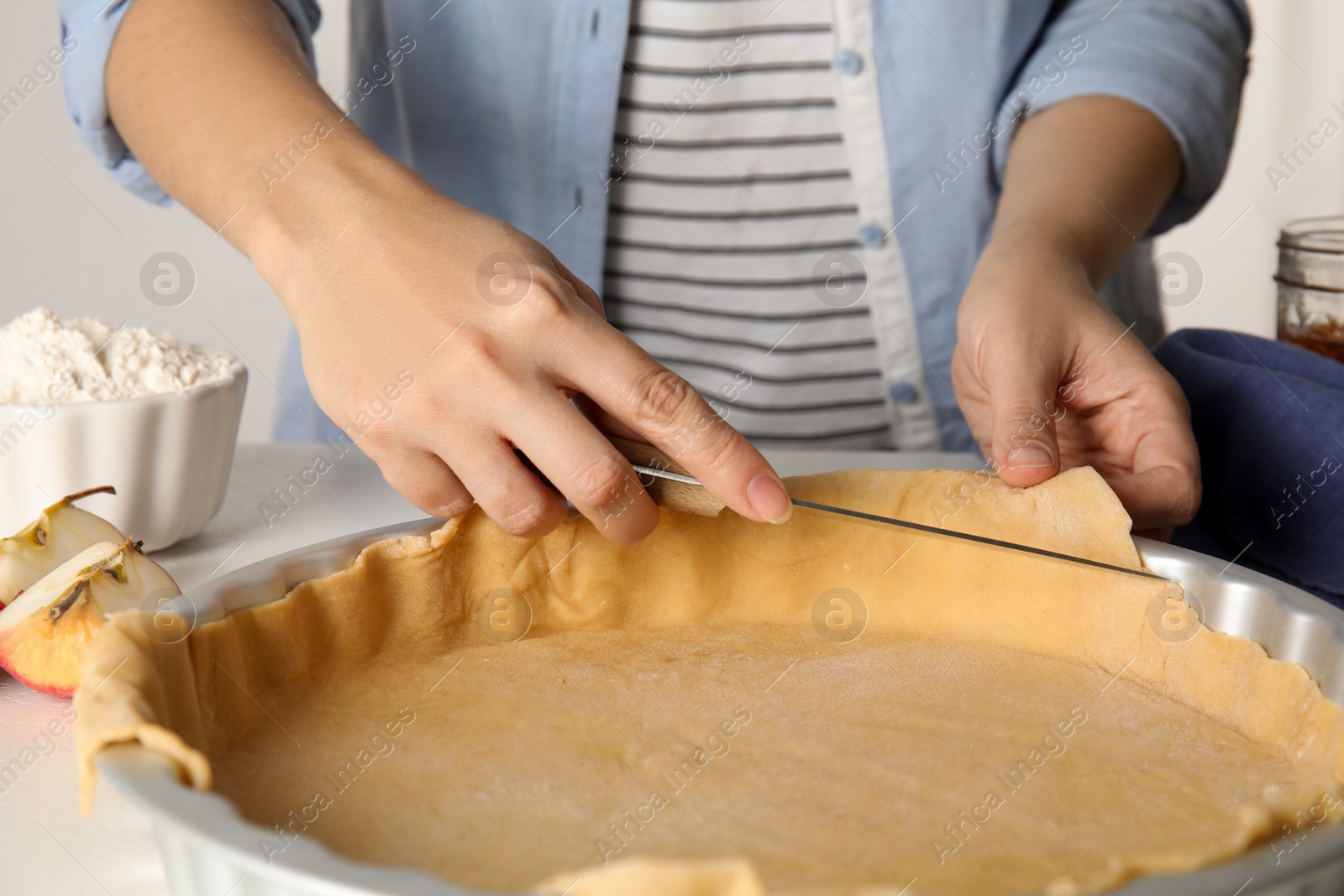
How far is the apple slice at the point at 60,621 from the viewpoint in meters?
0.63

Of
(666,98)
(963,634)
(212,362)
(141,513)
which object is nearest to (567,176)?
(666,98)

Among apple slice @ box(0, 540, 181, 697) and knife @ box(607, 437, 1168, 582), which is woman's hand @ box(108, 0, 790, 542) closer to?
knife @ box(607, 437, 1168, 582)

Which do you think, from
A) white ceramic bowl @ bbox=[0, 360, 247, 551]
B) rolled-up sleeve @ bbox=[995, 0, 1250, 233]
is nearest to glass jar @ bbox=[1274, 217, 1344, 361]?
rolled-up sleeve @ bbox=[995, 0, 1250, 233]

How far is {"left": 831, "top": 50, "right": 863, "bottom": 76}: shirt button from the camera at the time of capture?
109 centimetres

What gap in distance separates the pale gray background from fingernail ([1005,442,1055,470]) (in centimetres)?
156

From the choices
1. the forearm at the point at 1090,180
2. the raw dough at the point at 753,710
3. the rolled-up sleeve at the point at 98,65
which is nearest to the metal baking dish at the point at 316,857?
the raw dough at the point at 753,710

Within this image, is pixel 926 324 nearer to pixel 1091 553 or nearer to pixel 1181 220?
pixel 1181 220

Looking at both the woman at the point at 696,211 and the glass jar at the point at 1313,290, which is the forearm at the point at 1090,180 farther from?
the glass jar at the point at 1313,290

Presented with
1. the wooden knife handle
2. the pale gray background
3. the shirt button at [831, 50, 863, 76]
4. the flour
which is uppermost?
the flour

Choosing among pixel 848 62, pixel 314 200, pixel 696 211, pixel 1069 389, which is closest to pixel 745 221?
pixel 696 211

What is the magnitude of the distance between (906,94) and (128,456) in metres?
0.81

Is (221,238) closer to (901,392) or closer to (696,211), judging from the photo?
(696,211)

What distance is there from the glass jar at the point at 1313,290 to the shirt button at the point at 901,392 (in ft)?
1.28

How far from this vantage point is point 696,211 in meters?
1.15
